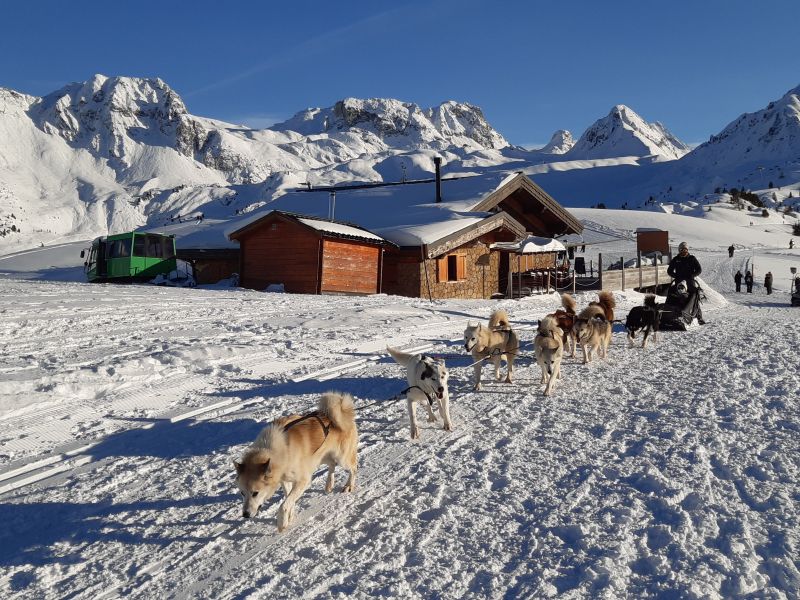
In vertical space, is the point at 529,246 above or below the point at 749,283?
above

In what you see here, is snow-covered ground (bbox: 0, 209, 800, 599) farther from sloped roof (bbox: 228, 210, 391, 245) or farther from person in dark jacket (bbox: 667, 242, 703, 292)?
sloped roof (bbox: 228, 210, 391, 245)

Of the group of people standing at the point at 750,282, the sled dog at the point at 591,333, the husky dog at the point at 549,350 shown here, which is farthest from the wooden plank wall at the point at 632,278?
the husky dog at the point at 549,350

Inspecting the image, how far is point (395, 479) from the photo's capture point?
4641mm

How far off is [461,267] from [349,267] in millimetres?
4954

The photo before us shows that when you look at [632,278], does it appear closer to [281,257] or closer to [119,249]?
[281,257]

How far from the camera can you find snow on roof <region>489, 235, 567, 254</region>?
22406 millimetres

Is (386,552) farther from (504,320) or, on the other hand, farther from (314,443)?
(504,320)

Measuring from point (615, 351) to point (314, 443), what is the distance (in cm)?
842

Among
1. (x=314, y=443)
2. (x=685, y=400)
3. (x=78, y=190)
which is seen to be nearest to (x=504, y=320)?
(x=685, y=400)

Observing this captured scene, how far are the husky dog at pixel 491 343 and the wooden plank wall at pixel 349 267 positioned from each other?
12.9 m

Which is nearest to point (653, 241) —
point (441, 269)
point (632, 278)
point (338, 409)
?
point (632, 278)

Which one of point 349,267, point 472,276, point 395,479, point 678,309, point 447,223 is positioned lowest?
point 395,479

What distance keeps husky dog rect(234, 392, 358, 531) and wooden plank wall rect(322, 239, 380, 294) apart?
1634 centimetres

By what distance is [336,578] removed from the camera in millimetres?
3285
